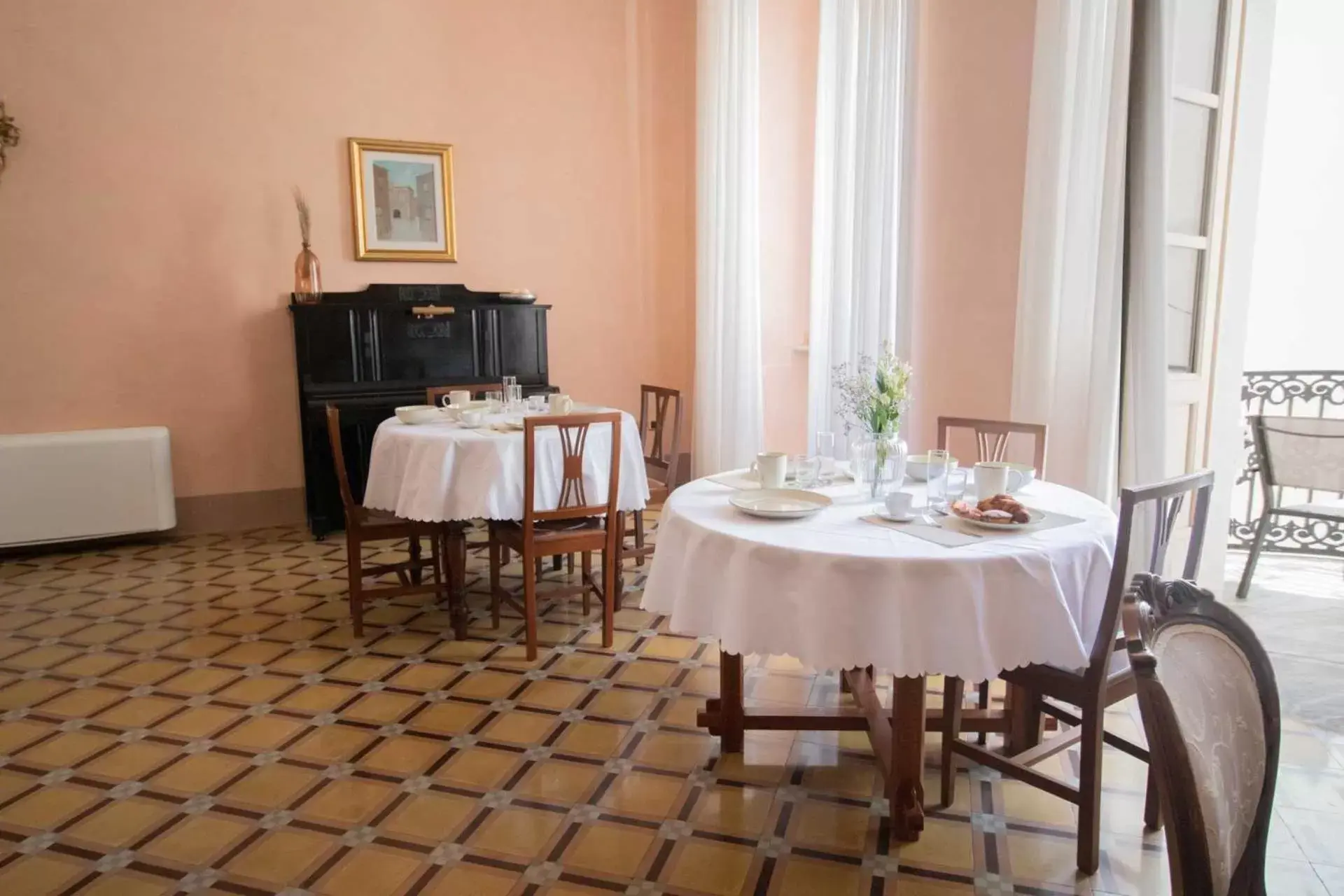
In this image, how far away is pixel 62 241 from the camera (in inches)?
194

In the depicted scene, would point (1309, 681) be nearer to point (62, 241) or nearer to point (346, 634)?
point (346, 634)

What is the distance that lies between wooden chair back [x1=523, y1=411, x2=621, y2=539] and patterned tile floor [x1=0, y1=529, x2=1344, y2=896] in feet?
1.93

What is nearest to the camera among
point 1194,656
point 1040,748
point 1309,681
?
point 1194,656

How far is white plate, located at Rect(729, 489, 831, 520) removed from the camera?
2.09m

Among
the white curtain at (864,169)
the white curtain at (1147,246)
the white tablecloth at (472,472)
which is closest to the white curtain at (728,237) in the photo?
the white curtain at (864,169)

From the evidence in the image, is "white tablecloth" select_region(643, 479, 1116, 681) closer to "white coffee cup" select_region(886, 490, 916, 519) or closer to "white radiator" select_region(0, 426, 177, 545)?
"white coffee cup" select_region(886, 490, 916, 519)

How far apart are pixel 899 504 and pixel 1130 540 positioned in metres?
0.53

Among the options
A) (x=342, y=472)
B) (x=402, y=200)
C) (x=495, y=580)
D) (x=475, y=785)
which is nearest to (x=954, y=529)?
(x=475, y=785)

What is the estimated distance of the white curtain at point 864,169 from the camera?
409cm

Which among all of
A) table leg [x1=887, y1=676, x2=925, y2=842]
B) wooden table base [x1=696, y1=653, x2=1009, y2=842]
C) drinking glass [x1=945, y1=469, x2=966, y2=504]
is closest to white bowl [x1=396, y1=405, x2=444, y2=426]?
wooden table base [x1=696, y1=653, x2=1009, y2=842]

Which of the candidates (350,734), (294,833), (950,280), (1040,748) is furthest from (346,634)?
(950,280)

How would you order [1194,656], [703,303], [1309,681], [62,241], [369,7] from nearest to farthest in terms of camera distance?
[1194,656] → [1309,681] → [62,241] → [369,7] → [703,303]

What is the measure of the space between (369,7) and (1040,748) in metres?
5.76

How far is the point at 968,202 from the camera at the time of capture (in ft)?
12.7
